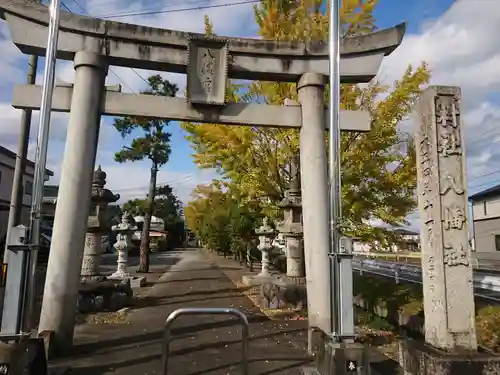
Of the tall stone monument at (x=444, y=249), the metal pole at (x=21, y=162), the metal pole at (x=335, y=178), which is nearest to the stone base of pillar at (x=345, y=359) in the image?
the metal pole at (x=335, y=178)

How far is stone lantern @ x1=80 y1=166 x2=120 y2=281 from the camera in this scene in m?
12.2

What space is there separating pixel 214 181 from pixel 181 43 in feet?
37.4

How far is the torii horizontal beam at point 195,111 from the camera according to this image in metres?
7.47

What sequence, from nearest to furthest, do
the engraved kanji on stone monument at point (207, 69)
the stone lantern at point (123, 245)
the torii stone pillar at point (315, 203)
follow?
the torii stone pillar at point (315, 203) → the engraved kanji on stone monument at point (207, 69) → the stone lantern at point (123, 245)

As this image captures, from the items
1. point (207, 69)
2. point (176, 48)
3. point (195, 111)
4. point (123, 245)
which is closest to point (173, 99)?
point (195, 111)

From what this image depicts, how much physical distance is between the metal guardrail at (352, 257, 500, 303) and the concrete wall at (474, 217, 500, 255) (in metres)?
18.9

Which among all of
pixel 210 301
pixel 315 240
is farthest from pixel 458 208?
pixel 210 301

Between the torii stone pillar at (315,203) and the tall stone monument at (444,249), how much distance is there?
166 cm

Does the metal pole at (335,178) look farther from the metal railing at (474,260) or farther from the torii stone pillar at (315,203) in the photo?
the metal railing at (474,260)

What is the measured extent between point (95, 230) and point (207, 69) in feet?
22.6

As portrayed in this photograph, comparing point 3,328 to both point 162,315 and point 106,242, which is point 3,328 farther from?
point 106,242

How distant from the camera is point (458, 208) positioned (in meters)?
5.68

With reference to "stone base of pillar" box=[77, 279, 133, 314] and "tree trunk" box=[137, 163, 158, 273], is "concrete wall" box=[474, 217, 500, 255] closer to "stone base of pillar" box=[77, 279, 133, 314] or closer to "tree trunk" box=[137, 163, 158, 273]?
"tree trunk" box=[137, 163, 158, 273]

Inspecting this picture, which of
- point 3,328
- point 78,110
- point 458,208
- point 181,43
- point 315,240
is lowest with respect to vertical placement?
point 3,328
